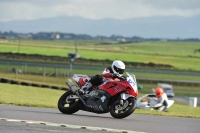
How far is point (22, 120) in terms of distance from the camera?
11.5m

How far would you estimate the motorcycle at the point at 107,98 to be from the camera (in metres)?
13.8

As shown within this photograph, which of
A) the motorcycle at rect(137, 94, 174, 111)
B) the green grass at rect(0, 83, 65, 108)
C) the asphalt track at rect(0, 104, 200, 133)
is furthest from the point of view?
the motorcycle at rect(137, 94, 174, 111)

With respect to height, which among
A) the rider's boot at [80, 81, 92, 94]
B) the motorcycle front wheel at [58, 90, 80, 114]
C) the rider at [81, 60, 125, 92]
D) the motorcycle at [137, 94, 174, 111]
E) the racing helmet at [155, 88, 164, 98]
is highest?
→ the rider at [81, 60, 125, 92]

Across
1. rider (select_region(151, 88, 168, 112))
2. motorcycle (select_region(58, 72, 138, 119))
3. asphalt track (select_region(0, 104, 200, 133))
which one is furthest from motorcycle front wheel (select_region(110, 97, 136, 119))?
rider (select_region(151, 88, 168, 112))

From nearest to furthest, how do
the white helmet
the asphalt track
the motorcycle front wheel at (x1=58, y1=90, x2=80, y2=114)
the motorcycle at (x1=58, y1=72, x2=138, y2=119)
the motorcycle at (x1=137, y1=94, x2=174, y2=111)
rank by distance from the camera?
the asphalt track
the motorcycle at (x1=58, y1=72, x2=138, y2=119)
the white helmet
the motorcycle front wheel at (x1=58, y1=90, x2=80, y2=114)
the motorcycle at (x1=137, y1=94, x2=174, y2=111)

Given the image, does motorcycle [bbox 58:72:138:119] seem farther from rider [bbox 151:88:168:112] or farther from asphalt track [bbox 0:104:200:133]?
rider [bbox 151:88:168:112]

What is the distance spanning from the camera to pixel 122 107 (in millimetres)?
13922

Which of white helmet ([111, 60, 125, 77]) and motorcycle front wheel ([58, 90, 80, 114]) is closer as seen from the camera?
white helmet ([111, 60, 125, 77])

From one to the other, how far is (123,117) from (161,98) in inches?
560

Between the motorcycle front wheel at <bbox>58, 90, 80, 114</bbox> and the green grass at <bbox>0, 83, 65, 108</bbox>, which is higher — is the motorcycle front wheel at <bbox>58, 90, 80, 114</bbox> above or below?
above

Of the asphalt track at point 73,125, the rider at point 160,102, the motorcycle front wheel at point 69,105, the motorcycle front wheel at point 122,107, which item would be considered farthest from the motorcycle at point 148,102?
the asphalt track at point 73,125

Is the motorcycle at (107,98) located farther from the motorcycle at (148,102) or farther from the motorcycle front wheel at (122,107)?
the motorcycle at (148,102)

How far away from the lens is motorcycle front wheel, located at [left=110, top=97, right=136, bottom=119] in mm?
13711

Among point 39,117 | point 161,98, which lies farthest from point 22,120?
point 161,98
